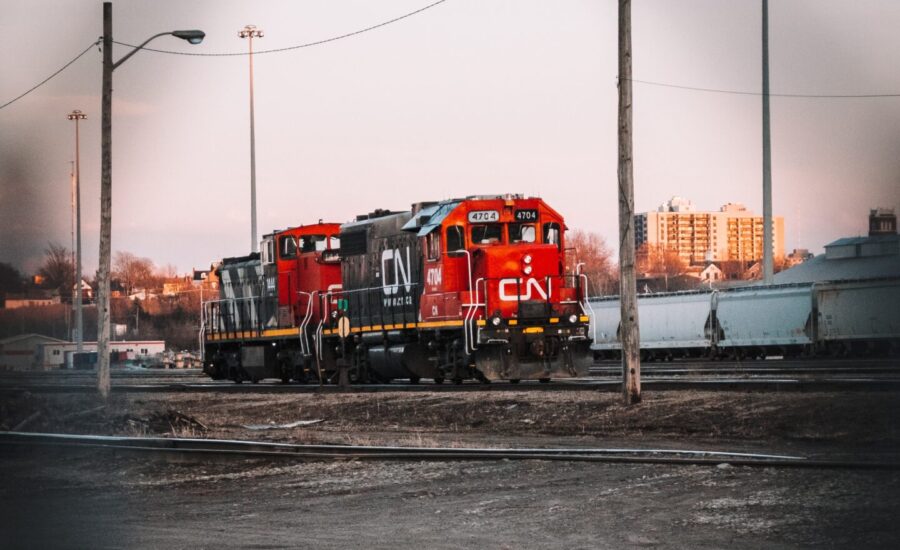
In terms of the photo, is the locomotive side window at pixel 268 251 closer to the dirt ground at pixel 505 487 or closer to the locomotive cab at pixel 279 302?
the locomotive cab at pixel 279 302

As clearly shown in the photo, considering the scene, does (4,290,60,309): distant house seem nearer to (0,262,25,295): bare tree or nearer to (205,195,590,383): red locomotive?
(0,262,25,295): bare tree

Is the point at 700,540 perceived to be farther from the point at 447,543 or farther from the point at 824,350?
the point at 824,350

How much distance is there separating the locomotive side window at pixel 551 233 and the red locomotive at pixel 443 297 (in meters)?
0.03

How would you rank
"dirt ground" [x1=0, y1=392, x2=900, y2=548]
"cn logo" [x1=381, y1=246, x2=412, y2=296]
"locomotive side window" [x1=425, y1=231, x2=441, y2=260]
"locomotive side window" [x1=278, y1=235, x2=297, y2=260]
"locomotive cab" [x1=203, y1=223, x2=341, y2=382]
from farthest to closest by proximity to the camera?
"locomotive side window" [x1=278, y1=235, x2=297, y2=260] < "locomotive cab" [x1=203, y1=223, x2=341, y2=382] < "cn logo" [x1=381, y1=246, x2=412, y2=296] < "locomotive side window" [x1=425, y1=231, x2=441, y2=260] < "dirt ground" [x1=0, y1=392, x2=900, y2=548]

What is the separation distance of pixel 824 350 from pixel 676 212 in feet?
494

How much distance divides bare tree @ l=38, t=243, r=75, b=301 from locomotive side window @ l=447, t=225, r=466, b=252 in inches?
860

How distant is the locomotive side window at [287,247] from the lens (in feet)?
123

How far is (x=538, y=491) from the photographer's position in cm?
1205

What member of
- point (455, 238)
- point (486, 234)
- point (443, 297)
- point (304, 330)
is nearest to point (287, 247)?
point (304, 330)

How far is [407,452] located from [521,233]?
14.4m

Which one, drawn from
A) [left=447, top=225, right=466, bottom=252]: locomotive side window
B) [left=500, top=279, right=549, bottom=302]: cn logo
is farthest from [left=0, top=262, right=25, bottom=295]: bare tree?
[left=447, top=225, right=466, bottom=252]: locomotive side window

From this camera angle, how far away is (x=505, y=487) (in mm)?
12445

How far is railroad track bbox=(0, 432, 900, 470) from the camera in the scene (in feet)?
42.4

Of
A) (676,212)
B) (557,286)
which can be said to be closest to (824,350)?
(557,286)
